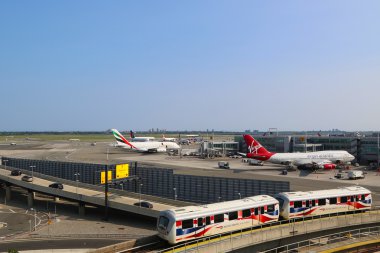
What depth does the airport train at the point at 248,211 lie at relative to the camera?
3022cm

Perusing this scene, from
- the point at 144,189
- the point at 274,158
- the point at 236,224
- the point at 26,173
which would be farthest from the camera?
the point at 274,158

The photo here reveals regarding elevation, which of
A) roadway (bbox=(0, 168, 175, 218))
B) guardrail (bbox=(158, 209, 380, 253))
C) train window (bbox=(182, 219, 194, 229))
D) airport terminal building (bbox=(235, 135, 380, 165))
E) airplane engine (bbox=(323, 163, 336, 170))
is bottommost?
roadway (bbox=(0, 168, 175, 218))

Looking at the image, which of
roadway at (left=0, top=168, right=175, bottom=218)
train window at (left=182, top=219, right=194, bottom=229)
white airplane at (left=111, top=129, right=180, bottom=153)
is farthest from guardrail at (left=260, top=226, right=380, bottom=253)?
white airplane at (left=111, top=129, right=180, bottom=153)

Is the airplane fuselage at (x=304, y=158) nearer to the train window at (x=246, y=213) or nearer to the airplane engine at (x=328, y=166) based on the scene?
the airplane engine at (x=328, y=166)

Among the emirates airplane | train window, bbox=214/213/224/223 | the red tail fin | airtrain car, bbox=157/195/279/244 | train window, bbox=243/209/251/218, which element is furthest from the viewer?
the emirates airplane

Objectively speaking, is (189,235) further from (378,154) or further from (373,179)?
(378,154)

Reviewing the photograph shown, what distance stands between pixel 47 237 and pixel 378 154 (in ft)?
341

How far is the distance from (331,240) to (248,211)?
846 cm

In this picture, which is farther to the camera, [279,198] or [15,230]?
[15,230]

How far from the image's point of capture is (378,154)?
113m

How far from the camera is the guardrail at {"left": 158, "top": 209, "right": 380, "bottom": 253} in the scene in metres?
27.2

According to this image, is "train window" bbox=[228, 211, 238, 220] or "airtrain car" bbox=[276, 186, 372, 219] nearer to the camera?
"train window" bbox=[228, 211, 238, 220]

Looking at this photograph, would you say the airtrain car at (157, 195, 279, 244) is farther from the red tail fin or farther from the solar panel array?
the red tail fin

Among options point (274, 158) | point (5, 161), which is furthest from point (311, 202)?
point (5, 161)
